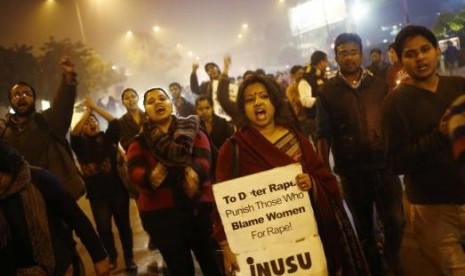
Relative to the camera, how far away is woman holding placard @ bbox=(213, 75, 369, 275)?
3.44 meters

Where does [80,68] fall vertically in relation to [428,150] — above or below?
above

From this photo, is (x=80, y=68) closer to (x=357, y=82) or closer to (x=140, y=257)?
(x=140, y=257)

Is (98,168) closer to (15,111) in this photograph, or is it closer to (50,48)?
(15,111)

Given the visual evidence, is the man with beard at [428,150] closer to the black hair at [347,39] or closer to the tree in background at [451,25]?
the black hair at [347,39]

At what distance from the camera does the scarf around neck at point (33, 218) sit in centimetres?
315

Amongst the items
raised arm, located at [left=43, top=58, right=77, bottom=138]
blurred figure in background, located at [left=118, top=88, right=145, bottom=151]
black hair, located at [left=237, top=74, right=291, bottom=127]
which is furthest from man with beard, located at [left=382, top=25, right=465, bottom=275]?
blurred figure in background, located at [left=118, top=88, right=145, bottom=151]

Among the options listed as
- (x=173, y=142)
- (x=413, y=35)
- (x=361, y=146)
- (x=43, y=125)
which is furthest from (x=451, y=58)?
(x=43, y=125)

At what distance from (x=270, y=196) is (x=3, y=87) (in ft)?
80.5

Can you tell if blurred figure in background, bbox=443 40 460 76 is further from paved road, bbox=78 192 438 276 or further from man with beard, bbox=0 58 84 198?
man with beard, bbox=0 58 84 198

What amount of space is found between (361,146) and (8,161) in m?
2.98

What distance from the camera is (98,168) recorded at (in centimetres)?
626

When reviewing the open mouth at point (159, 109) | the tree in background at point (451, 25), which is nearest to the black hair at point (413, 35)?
the open mouth at point (159, 109)

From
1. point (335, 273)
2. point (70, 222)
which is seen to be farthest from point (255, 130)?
point (70, 222)

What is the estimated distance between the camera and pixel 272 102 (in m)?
3.68
